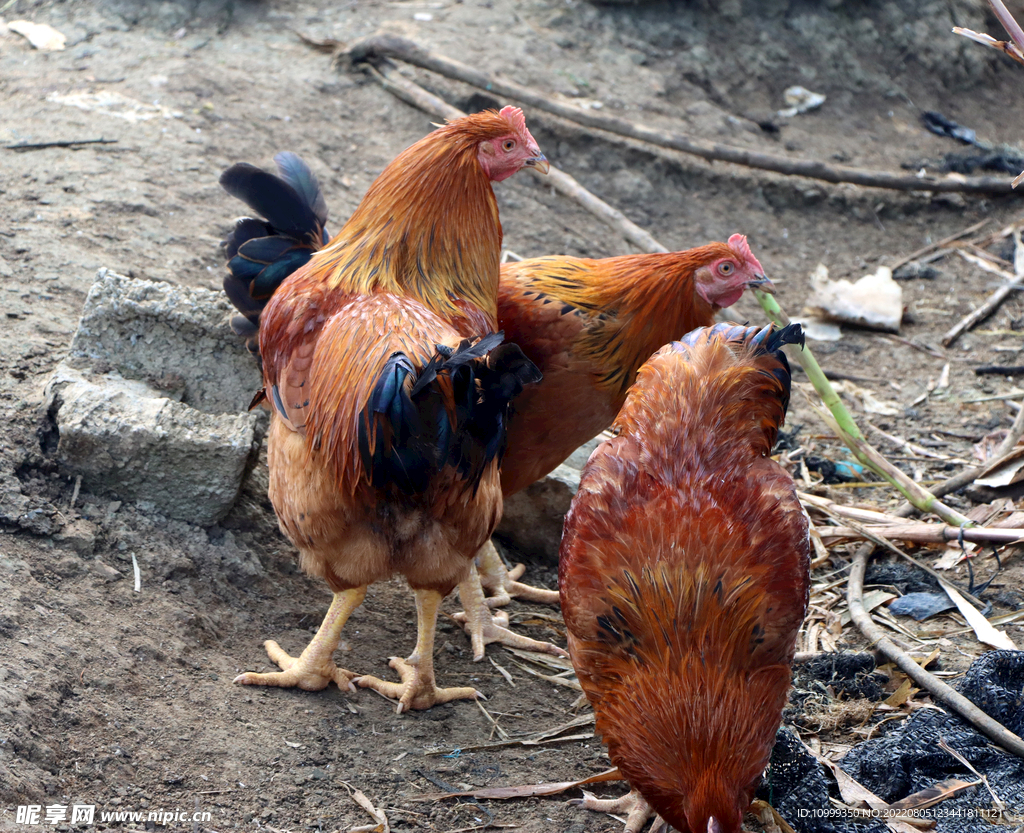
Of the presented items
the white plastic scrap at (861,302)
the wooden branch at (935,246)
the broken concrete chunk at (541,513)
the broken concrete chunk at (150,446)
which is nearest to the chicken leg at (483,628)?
the broken concrete chunk at (541,513)

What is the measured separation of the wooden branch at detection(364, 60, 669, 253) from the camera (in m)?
6.71

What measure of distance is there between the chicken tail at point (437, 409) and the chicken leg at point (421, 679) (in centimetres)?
70

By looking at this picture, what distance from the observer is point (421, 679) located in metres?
3.46

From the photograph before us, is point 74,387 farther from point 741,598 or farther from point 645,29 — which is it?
point 645,29

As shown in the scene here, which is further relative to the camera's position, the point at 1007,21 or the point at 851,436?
the point at 851,436

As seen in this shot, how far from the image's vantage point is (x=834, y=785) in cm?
298

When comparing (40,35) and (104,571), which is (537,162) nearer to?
(104,571)

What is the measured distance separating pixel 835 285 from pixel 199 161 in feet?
16.5

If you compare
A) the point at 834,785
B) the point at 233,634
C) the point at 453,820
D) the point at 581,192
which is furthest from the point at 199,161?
the point at 834,785

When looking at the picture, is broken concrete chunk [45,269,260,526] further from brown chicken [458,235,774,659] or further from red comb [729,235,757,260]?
red comb [729,235,757,260]

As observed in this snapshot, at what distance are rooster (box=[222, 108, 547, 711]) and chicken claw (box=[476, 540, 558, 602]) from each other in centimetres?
75

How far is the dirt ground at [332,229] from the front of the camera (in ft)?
9.68

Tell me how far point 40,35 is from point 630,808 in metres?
8.04

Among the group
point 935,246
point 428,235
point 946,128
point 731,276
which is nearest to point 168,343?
point 428,235
